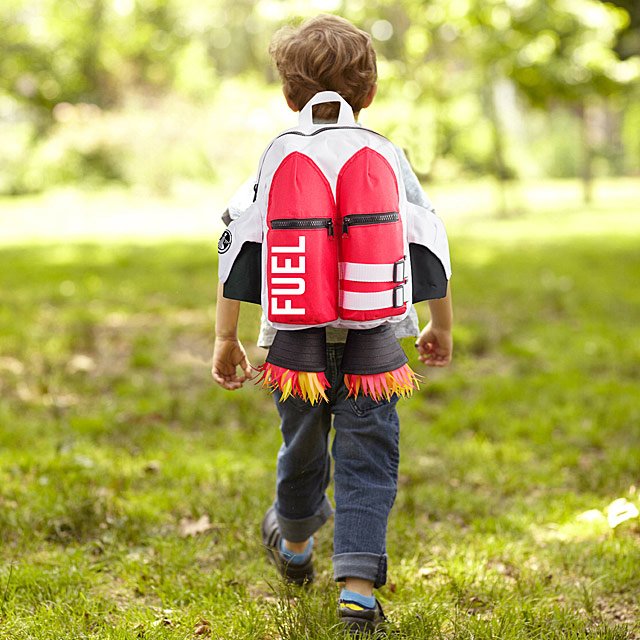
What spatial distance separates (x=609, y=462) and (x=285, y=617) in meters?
2.11

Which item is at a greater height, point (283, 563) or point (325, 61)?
point (325, 61)

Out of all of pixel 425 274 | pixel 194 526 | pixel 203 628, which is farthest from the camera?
pixel 194 526

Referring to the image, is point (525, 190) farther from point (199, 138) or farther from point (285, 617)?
point (285, 617)

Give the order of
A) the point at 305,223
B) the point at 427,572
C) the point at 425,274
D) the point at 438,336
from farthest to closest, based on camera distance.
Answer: the point at 427,572 < the point at 438,336 < the point at 425,274 < the point at 305,223

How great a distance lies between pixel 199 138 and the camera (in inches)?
835

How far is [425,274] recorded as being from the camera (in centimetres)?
234

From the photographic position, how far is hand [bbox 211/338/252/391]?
242 cm

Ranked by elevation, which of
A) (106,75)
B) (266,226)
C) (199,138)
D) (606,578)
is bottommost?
(606,578)

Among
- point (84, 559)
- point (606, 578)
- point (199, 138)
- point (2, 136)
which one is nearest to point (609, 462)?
point (606, 578)

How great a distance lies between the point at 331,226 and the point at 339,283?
15 centimetres

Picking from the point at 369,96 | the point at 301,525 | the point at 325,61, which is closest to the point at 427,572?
the point at 301,525

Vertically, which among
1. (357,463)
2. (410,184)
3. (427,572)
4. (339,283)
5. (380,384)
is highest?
(410,184)

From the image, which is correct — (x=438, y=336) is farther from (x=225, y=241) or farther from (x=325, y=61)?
(x=325, y=61)

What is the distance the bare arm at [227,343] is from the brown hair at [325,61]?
571mm
